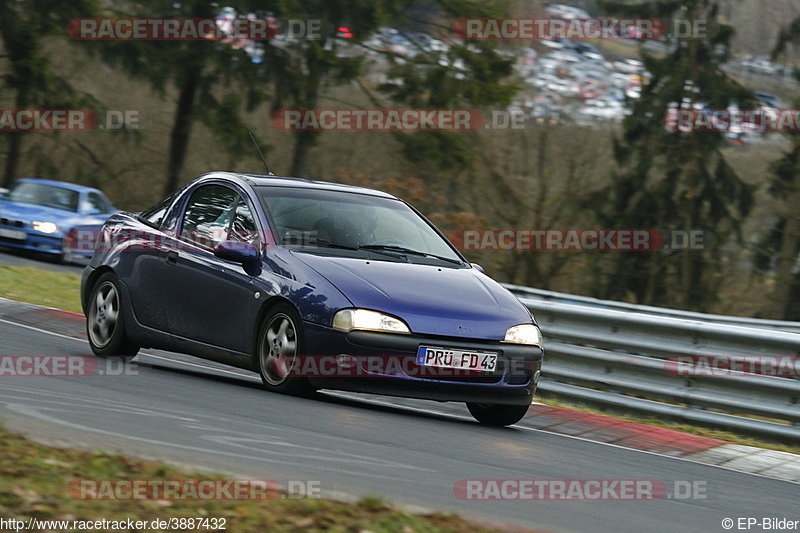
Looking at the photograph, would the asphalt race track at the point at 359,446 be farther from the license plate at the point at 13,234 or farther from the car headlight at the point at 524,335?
the license plate at the point at 13,234

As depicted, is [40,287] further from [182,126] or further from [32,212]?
[182,126]

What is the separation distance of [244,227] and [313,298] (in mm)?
1316

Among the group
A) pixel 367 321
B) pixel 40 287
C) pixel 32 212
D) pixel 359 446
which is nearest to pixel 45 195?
pixel 32 212

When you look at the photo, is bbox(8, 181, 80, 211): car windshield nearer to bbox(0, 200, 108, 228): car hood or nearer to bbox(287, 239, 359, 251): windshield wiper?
bbox(0, 200, 108, 228): car hood

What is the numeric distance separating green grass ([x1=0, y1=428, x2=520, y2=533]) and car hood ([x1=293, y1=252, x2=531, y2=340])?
2857 millimetres

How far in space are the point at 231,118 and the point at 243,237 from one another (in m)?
27.2

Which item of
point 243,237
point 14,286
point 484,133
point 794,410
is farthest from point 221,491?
point 484,133

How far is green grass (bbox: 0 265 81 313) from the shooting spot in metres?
16.1

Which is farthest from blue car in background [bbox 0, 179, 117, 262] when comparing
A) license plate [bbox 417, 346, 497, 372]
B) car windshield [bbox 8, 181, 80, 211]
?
license plate [bbox 417, 346, 497, 372]

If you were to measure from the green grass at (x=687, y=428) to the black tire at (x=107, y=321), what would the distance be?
12.2 ft

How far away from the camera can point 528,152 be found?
31562 millimetres

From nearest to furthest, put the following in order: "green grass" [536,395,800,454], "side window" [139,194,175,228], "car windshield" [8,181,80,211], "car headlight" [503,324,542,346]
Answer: "car headlight" [503,324,542,346], "green grass" [536,395,800,454], "side window" [139,194,175,228], "car windshield" [8,181,80,211]

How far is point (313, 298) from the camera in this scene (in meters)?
8.47

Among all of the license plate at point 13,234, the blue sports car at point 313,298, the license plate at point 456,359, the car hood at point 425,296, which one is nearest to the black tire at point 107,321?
the blue sports car at point 313,298
